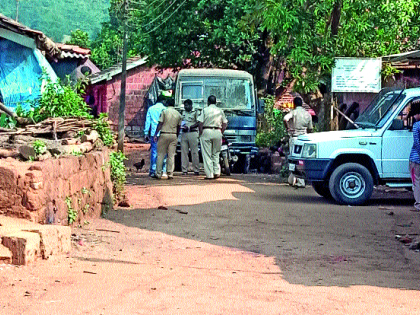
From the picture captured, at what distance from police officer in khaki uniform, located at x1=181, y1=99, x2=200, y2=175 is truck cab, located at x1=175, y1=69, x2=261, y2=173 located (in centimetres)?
84

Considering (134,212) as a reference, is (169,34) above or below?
above

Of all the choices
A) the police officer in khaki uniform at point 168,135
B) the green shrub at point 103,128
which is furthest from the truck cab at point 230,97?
the green shrub at point 103,128

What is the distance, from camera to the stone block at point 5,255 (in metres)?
8.06

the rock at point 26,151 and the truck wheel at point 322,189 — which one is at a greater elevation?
the rock at point 26,151

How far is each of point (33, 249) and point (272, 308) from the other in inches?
99.0

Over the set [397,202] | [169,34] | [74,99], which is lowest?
[397,202]

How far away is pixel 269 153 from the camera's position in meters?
24.9

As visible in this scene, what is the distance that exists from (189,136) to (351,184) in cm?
677

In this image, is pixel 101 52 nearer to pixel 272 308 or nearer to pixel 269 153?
pixel 269 153

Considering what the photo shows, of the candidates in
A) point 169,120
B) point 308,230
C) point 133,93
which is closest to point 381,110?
point 308,230

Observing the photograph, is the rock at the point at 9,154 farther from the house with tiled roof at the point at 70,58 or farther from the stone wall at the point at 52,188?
the house with tiled roof at the point at 70,58

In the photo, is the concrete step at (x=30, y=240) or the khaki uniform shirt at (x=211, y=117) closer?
the concrete step at (x=30, y=240)

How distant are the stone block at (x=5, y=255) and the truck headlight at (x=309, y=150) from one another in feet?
27.4

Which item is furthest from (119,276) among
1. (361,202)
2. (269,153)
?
(269,153)
